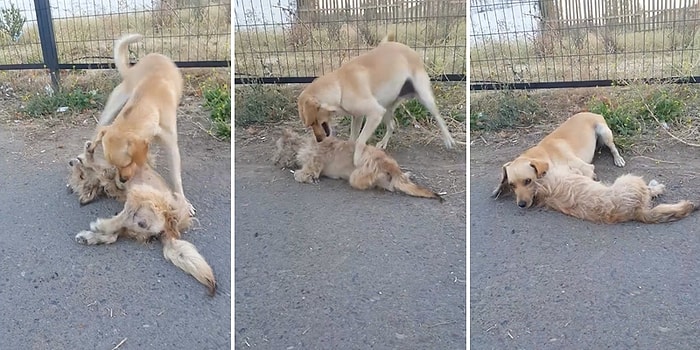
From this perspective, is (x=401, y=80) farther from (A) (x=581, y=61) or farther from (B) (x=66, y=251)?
(B) (x=66, y=251)

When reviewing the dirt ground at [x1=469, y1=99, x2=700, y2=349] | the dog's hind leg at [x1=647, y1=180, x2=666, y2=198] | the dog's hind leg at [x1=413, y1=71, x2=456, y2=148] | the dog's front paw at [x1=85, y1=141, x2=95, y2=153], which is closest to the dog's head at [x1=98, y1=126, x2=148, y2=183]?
the dog's front paw at [x1=85, y1=141, x2=95, y2=153]

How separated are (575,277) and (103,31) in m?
2.07

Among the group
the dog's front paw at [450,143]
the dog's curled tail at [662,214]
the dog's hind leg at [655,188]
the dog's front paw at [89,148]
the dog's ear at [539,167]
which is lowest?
the dog's curled tail at [662,214]

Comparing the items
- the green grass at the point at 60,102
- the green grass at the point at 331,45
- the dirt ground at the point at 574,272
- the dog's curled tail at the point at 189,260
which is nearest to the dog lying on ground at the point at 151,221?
the dog's curled tail at the point at 189,260

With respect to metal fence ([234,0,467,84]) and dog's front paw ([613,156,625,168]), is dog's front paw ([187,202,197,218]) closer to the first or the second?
metal fence ([234,0,467,84])

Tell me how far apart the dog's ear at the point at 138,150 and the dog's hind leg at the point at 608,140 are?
1.62m

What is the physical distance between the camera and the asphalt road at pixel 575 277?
6.00 feet

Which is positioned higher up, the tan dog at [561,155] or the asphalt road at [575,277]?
the tan dog at [561,155]

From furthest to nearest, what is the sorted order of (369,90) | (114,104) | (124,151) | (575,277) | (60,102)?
(60,102) < (114,104) < (369,90) < (124,151) < (575,277)

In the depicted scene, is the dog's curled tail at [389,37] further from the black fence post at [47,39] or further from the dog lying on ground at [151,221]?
the black fence post at [47,39]

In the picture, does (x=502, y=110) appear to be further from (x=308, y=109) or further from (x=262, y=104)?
(x=262, y=104)

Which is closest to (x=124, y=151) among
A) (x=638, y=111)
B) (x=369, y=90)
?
(x=369, y=90)

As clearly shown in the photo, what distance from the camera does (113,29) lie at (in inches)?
104

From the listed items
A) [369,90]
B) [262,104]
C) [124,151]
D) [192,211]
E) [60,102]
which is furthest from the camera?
[60,102]
